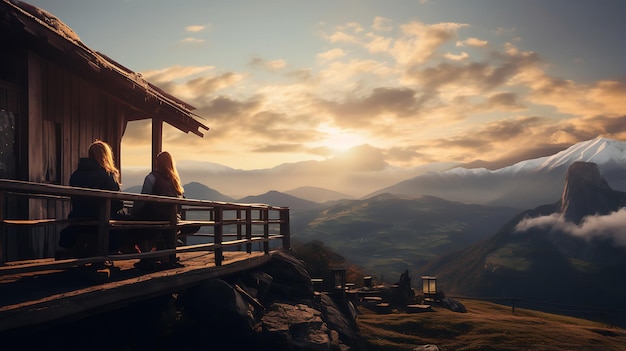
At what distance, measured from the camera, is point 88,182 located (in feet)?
28.8

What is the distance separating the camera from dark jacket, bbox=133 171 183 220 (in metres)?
10.1

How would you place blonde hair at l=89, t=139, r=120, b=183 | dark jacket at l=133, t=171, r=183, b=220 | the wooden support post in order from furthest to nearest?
the wooden support post
dark jacket at l=133, t=171, r=183, b=220
blonde hair at l=89, t=139, r=120, b=183

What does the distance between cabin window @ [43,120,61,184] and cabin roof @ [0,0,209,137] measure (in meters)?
1.59

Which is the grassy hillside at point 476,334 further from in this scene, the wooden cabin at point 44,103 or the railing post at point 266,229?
the wooden cabin at point 44,103

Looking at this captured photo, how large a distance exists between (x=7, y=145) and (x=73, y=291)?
4939 mm

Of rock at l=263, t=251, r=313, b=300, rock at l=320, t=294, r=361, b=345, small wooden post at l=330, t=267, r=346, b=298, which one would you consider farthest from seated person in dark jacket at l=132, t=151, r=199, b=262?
small wooden post at l=330, t=267, r=346, b=298

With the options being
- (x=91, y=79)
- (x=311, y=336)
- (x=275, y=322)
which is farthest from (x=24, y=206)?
(x=311, y=336)

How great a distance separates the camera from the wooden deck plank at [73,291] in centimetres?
666

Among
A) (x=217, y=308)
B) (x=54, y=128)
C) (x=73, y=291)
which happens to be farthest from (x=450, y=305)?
(x=73, y=291)

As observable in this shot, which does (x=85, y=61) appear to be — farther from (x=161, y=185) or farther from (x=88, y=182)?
(x=88, y=182)

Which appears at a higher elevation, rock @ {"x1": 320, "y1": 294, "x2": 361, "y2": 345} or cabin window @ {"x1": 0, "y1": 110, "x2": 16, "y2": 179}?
cabin window @ {"x1": 0, "y1": 110, "x2": 16, "y2": 179}

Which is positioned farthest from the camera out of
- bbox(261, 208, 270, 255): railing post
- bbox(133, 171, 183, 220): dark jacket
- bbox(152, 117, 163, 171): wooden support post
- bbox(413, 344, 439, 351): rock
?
bbox(152, 117, 163, 171): wooden support post

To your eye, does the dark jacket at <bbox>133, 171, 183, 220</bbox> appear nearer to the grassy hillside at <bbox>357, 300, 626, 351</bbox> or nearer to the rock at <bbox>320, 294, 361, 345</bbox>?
the rock at <bbox>320, 294, 361, 345</bbox>

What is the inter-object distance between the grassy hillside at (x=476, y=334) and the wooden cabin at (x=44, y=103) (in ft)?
34.9
